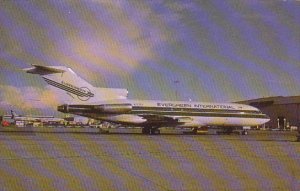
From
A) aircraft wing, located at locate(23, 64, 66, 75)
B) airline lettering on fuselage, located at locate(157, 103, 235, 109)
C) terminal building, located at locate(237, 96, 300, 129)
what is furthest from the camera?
terminal building, located at locate(237, 96, 300, 129)

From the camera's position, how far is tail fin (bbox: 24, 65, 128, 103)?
3177cm

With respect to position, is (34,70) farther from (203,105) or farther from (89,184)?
(89,184)

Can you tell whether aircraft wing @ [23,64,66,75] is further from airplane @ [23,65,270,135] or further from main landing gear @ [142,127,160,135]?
main landing gear @ [142,127,160,135]

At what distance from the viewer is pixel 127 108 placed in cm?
3381

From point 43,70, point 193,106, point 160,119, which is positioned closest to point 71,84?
point 43,70

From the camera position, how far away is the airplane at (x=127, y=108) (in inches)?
1275

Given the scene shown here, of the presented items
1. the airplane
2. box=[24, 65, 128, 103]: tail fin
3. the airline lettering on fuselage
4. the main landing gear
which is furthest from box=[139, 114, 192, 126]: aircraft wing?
box=[24, 65, 128, 103]: tail fin

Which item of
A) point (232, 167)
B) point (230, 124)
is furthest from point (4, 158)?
point (230, 124)

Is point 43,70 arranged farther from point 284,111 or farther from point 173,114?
point 284,111

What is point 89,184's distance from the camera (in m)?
6.55

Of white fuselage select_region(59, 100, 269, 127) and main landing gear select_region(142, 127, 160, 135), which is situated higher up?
white fuselage select_region(59, 100, 269, 127)

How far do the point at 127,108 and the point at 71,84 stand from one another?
16.7 feet

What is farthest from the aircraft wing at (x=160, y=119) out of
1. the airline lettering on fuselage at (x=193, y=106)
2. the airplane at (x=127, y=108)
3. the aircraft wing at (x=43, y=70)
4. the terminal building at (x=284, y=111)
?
the terminal building at (x=284, y=111)

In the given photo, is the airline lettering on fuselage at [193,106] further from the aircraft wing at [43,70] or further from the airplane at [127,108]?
the aircraft wing at [43,70]
